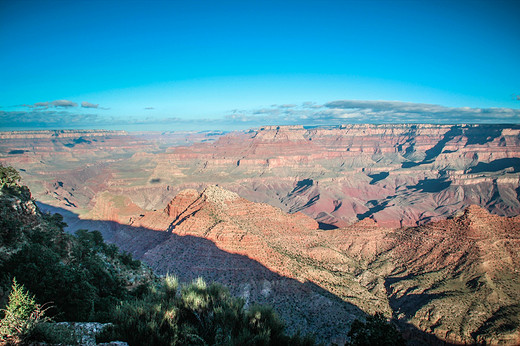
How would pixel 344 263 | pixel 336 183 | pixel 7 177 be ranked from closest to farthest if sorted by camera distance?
pixel 7 177
pixel 344 263
pixel 336 183

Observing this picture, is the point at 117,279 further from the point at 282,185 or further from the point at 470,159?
the point at 470,159

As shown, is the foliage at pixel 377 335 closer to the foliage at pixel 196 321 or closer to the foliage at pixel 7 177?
the foliage at pixel 196 321

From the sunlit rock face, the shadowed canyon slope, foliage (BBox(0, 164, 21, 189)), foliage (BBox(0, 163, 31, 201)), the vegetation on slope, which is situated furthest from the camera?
the sunlit rock face

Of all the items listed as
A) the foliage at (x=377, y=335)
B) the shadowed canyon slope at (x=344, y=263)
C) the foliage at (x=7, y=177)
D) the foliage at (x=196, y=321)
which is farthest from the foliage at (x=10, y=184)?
the foliage at (x=377, y=335)

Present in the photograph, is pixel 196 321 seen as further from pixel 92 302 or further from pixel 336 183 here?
pixel 336 183

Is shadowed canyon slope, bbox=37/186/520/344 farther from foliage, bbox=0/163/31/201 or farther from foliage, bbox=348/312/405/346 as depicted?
foliage, bbox=0/163/31/201

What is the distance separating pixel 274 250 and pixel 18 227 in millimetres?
25539

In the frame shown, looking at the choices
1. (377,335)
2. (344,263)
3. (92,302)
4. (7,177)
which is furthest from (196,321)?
(344,263)

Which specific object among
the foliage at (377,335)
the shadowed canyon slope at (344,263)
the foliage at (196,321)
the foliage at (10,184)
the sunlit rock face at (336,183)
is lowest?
the sunlit rock face at (336,183)

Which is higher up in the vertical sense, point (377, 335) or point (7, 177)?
point (7, 177)

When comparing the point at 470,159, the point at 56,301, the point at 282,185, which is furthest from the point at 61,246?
the point at 470,159

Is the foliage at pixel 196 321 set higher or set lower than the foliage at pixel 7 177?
lower

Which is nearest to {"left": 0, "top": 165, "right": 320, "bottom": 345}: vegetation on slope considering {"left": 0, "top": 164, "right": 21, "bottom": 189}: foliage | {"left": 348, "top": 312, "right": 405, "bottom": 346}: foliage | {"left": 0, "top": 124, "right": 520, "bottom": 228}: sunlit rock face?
{"left": 0, "top": 164, "right": 21, "bottom": 189}: foliage

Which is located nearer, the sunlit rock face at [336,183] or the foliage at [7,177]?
the foliage at [7,177]
